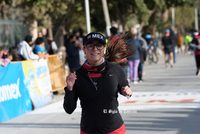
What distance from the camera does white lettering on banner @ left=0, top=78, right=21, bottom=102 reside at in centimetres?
820

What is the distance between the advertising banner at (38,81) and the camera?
31.5 feet

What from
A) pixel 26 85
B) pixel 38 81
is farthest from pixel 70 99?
pixel 38 81

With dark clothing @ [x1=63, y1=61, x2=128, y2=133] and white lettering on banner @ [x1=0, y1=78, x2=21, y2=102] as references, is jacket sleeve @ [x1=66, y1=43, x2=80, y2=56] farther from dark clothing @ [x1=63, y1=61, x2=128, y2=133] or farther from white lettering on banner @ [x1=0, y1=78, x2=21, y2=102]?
dark clothing @ [x1=63, y1=61, x2=128, y2=133]

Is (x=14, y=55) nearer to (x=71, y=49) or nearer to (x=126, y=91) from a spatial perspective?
(x=71, y=49)

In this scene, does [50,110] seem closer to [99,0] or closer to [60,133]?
[60,133]

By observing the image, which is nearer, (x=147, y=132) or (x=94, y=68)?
(x=94, y=68)

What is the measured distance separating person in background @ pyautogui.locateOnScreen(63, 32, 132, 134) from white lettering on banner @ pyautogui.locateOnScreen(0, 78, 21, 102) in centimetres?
494

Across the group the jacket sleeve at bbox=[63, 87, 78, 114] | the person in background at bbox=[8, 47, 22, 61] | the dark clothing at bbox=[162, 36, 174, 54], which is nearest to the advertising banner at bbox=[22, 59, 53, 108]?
the person in background at bbox=[8, 47, 22, 61]

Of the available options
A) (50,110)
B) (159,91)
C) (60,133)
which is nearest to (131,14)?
(159,91)

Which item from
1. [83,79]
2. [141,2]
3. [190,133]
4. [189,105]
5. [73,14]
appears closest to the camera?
[83,79]

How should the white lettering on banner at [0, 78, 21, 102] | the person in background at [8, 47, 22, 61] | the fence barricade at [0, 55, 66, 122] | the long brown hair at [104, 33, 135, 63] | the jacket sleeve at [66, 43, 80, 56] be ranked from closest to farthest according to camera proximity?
the long brown hair at [104, 33, 135, 63] → the white lettering on banner at [0, 78, 21, 102] → the fence barricade at [0, 55, 66, 122] → the person in background at [8, 47, 22, 61] → the jacket sleeve at [66, 43, 80, 56]

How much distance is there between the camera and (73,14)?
32.7 metres

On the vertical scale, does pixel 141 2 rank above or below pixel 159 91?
above

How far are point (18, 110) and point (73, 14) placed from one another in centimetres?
2447
